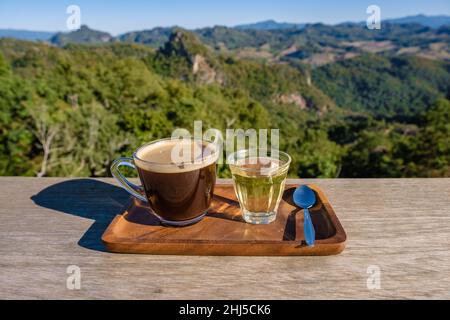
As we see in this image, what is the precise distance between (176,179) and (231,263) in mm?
228

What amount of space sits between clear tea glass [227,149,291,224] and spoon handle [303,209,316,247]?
0.08 metres

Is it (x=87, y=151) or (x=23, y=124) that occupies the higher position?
(x=23, y=124)

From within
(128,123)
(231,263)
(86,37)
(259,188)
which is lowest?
(128,123)

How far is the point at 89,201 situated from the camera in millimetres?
1108

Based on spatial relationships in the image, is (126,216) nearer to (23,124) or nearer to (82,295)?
(82,295)

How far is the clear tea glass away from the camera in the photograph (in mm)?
933

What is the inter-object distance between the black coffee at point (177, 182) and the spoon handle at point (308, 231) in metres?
0.24

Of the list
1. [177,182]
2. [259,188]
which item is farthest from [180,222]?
[259,188]

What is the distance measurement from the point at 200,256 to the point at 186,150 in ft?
0.98

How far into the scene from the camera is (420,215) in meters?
0.98

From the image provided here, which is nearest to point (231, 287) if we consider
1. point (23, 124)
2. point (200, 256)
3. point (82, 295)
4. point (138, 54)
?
point (200, 256)

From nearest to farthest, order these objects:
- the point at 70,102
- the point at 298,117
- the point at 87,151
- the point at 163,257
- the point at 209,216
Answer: the point at 163,257 → the point at 209,216 → the point at 87,151 → the point at 70,102 → the point at 298,117

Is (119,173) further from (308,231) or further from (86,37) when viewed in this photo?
(86,37)

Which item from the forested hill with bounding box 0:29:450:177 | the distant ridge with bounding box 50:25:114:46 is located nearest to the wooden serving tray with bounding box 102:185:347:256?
the forested hill with bounding box 0:29:450:177
